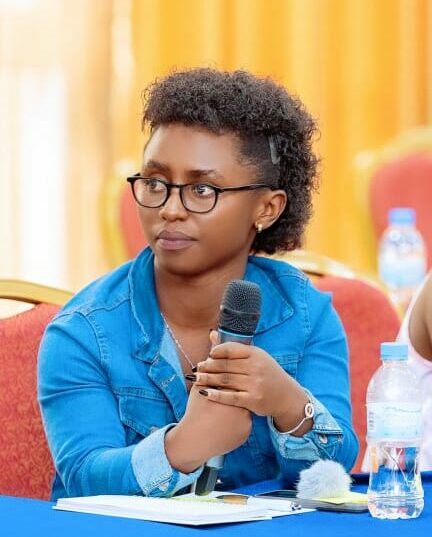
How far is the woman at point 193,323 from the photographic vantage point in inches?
64.1

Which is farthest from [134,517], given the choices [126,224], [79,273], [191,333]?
[79,273]

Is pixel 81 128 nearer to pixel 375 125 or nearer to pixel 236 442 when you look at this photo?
pixel 375 125

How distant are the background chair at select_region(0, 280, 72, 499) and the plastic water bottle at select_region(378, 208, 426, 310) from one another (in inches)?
90.1

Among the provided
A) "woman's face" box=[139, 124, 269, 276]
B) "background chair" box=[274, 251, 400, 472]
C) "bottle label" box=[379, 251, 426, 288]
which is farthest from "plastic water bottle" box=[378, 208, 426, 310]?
"woman's face" box=[139, 124, 269, 276]

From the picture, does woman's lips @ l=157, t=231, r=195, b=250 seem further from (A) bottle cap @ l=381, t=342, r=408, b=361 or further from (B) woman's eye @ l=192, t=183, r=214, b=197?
(A) bottle cap @ l=381, t=342, r=408, b=361

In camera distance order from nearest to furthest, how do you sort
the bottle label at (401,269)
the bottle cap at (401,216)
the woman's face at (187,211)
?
the woman's face at (187,211)
the bottle cap at (401,216)
the bottle label at (401,269)

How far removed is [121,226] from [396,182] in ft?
3.20

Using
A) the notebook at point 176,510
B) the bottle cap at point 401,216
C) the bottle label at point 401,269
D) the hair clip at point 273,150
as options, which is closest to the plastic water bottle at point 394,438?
the notebook at point 176,510

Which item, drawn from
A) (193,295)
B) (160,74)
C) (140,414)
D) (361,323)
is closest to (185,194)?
(193,295)

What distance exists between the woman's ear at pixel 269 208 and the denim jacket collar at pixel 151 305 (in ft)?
0.27

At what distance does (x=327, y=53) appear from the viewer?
5340 mm

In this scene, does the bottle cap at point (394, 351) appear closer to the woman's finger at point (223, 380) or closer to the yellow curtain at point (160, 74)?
the woman's finger at point (223, 380)

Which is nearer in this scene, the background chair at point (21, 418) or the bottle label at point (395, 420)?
the bottle label at point (395, 420)

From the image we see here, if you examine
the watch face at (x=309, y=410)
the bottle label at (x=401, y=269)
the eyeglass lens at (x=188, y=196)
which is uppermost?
the eyeglass lens at (x=188, y=196)
